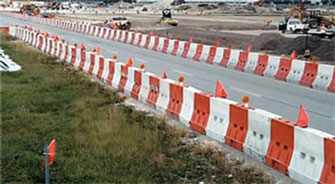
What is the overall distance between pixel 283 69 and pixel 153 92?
766 centimetres

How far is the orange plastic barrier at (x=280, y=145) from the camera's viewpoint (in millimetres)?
8773

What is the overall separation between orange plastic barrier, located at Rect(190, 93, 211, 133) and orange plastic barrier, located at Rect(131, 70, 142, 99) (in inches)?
150

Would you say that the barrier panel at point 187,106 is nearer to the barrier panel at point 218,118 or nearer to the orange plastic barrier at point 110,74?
the barrier panel at point 218,118

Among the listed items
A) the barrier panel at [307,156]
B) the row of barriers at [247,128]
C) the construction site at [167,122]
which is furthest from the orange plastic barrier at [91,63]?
the barrier panel at [307,156]

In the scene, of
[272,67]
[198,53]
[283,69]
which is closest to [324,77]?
[283,69]

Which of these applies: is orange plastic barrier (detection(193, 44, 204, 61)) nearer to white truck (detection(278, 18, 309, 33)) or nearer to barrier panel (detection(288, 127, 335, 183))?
barrier panel (detection(288, 127, 335, 183))

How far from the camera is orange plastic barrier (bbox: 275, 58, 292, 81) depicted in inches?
805

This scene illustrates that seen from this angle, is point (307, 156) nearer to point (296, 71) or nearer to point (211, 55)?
point (296, 71)

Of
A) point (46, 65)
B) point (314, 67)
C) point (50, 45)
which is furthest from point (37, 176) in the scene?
point (50, 45)

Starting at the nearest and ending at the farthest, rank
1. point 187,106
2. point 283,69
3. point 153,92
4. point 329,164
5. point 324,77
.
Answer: point 329,164
point 187,106
point 153,92
point 324,77
point 283,69

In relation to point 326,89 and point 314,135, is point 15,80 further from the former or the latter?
point 314,135

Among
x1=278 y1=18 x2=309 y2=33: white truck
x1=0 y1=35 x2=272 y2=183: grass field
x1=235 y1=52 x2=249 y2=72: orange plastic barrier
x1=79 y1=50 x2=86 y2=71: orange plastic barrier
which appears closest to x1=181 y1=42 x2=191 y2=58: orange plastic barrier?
x1=235 y1=52 x2=249 y2=72: orange plastic barrier

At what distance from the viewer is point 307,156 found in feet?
27.4

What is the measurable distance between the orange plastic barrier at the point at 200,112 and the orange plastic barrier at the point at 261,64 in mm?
10441
